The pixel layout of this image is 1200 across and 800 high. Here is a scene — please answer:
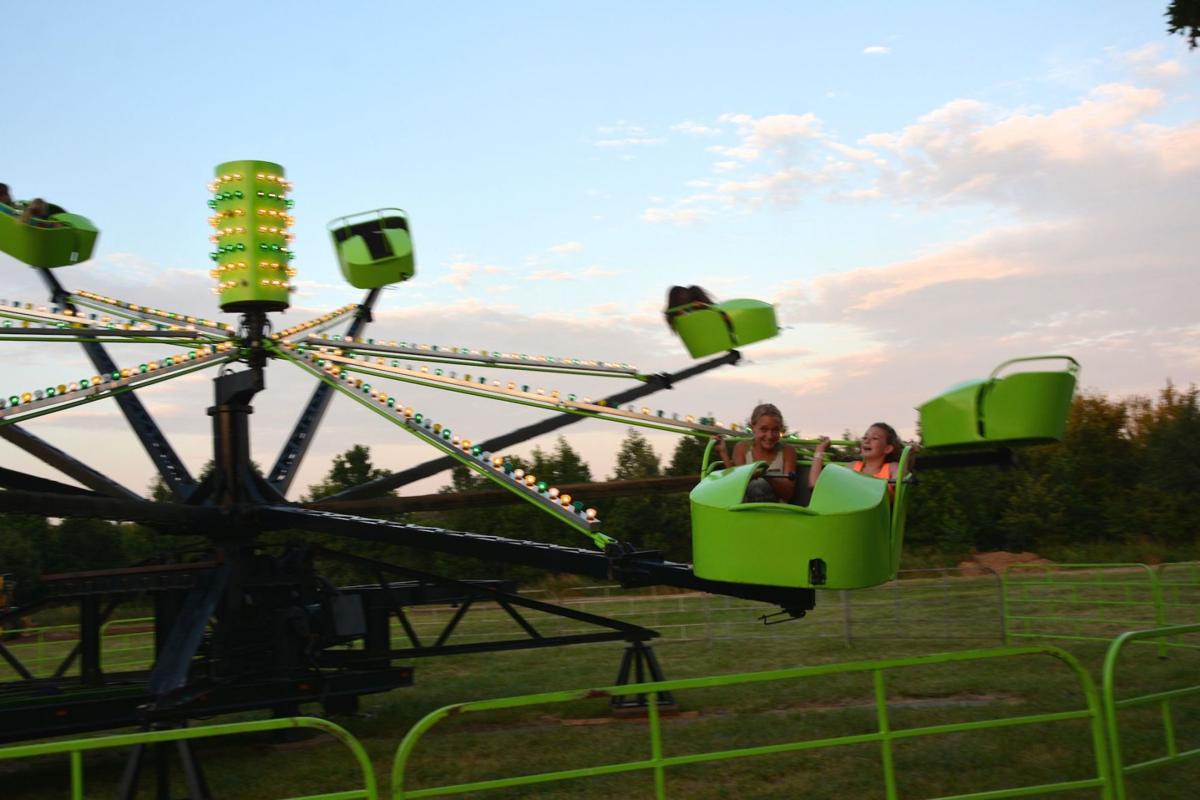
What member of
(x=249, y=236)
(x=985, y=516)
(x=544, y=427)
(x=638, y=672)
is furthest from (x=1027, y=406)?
(x=985, y=516)

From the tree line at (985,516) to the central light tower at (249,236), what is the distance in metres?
26.1

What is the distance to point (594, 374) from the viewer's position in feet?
36.7

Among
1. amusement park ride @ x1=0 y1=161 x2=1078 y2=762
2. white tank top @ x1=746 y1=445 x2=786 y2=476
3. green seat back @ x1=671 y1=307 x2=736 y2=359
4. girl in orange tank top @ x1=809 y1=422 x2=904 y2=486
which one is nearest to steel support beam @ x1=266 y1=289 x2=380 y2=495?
amusement park ride @ x1=0 y1=161 x2=1078 y2=762

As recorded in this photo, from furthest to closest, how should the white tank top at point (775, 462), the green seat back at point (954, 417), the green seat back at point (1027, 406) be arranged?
the white tank top at point (775, 462)
the green seat back at point (954, 417)
the green seat back at point (1027, 406)

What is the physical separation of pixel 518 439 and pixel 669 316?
1904 millimetres

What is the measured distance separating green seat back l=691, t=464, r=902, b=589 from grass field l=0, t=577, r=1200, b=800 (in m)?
2.19

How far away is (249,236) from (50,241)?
6.13 feet

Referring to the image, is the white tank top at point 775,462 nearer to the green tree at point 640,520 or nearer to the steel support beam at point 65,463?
the steel support beam at point 65,463

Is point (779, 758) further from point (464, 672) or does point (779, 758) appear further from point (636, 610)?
point (636, 610)

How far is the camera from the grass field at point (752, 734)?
835 centimetres

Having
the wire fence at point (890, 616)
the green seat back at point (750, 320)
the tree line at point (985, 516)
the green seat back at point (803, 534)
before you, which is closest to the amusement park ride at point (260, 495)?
the green seat back at point (750, 320)

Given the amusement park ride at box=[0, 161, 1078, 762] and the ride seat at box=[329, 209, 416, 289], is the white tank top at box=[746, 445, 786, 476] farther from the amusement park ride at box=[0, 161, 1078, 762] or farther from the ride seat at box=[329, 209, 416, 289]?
the ride seat at box=[329, 209, 416, 289]

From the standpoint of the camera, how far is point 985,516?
47.9 meters

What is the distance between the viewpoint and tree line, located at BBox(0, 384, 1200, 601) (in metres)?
40.6
